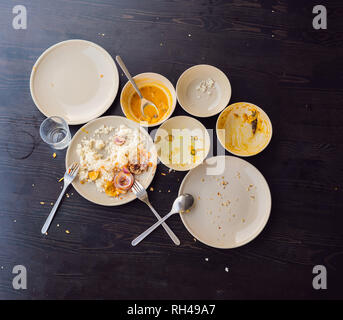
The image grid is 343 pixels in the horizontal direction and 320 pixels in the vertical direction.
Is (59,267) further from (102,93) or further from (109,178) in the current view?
(102,93)

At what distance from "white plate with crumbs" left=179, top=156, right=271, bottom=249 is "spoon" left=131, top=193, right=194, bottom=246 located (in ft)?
0.10

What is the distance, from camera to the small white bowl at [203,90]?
1.48 metres

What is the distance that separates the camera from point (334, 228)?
4.81 ft

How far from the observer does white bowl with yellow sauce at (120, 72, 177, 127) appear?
1.47m

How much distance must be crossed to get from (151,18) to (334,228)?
140cm

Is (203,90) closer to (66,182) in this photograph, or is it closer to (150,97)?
(150,97)

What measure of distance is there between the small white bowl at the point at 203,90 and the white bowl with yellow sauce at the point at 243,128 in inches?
2.3

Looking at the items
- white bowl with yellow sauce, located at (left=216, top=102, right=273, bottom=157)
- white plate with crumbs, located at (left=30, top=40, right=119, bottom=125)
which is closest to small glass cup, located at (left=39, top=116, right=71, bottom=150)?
white plate with crumbs, located at (left=30, top=40, right=119, bottom=125)

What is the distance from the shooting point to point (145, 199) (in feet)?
4.66

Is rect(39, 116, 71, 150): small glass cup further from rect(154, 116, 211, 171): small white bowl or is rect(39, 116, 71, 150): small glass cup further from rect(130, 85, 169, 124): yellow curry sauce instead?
rect(154, 116, 211, 171): small white bowl

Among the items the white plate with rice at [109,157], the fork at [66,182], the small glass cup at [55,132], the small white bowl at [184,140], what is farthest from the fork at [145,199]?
the small glass cup at [55,132]

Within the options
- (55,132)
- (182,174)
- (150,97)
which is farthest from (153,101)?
(55,132)

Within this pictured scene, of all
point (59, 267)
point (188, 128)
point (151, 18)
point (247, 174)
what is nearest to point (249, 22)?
point (151, 18)

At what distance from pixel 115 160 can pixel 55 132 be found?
1.16 ft
